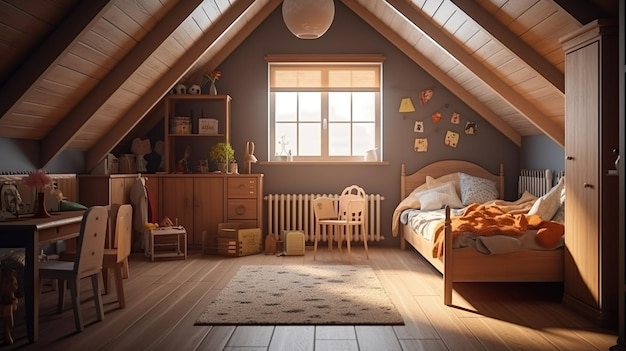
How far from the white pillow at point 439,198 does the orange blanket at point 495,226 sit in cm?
139

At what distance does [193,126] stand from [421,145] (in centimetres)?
269

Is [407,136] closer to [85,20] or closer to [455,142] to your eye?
[455,142]

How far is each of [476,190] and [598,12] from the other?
2.90m

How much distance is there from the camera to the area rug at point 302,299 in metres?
3.55

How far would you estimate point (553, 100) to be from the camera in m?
5.07

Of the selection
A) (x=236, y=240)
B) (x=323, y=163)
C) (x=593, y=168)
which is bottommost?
(x=236, y=240)

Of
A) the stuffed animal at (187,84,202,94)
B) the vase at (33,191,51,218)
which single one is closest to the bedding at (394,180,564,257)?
the vase at (33,191,51,218)

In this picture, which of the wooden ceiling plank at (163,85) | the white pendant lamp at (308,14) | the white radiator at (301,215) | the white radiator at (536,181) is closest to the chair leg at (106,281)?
the wooden ceiling plank at (163,85)

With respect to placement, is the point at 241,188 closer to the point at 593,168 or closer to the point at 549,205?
the point at 549,205

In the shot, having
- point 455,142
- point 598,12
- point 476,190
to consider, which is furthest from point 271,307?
point 455,142

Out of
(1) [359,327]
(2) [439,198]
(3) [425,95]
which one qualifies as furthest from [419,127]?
Answer: (1) [359,327]

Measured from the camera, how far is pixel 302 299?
409 cm

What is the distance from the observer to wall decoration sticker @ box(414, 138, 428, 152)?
679 cm

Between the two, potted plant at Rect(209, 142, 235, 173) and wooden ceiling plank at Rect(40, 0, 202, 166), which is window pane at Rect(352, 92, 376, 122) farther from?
wooden ceiling plank at Rect(40, 0, 202, 166)
